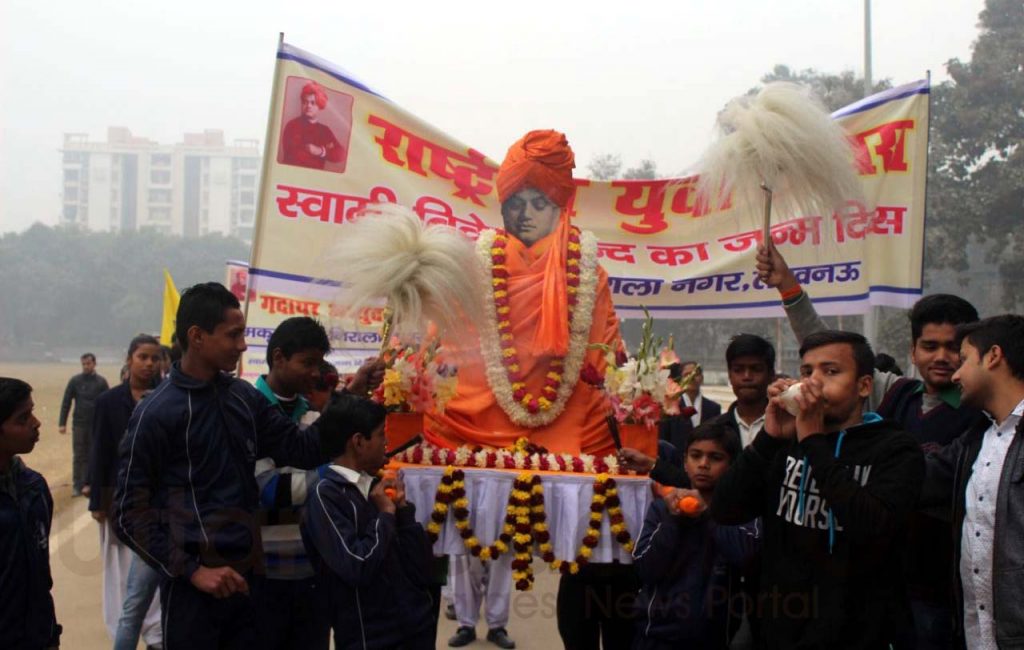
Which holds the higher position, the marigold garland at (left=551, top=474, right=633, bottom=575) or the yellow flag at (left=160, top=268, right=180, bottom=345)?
the yellow flag at (left=160, top=268, right=180, bottom=345)

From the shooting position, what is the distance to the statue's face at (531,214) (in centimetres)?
560

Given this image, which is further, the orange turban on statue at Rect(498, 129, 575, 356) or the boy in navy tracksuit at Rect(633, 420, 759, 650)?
the orange turban on statue at Rect(498, 129, 575, 356)

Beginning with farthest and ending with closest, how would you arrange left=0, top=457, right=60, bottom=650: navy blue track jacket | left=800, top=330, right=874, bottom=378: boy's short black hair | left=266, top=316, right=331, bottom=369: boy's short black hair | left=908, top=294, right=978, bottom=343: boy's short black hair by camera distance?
left=266, top=316, right=331, bottom=369: boy's short black hair
left=908, top=294, right=978, bottom=343: boy's short black hair
left=0, top=457, right=60, bottom=650: navy blue track jacket
left=800, top=330, right=874, bottom=378: boy's short black hair

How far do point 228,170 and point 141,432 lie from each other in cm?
11893

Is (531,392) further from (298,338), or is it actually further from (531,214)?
(298,338)

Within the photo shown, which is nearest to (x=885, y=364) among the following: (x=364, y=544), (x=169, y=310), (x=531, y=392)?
(x=531, y=392)

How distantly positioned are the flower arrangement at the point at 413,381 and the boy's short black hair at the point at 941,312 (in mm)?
2045

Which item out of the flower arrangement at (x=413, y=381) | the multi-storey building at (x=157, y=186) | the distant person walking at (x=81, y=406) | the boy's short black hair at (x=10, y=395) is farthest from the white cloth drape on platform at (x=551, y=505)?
the multi-storey building at (x=157, y=186)

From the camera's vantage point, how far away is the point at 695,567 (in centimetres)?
400

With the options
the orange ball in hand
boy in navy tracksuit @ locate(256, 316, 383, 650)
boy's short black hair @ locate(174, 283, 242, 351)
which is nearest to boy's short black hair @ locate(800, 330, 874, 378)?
the orange ball in hand

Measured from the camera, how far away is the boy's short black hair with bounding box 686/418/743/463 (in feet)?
13.3

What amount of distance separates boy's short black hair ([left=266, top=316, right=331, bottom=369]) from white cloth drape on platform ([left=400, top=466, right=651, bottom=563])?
77 cm

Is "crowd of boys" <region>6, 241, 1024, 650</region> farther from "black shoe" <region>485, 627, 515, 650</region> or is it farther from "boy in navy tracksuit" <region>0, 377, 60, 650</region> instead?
"black shoe" <region>485, 627, 515, 650</region>

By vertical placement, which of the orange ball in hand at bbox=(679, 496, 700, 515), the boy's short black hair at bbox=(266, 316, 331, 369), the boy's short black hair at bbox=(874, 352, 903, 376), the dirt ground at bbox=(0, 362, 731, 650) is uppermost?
the boy's short black hair at bbox=(266, 316, 331, 369)
